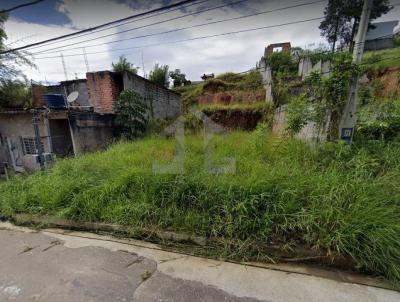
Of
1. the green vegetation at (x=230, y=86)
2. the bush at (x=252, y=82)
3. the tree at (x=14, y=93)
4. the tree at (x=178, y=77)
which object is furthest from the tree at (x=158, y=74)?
the tree at (x=14, y=93)

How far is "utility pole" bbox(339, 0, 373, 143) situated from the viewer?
9.55ft

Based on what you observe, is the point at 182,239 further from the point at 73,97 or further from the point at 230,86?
the point at 230,86

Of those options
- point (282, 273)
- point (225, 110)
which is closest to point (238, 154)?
point (282, 273)

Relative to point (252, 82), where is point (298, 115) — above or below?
below

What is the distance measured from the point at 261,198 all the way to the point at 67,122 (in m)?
6.23

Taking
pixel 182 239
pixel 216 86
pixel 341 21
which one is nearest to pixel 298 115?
pixel 182 239

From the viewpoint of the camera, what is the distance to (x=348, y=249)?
183 centimetres

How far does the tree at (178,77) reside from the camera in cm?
2281

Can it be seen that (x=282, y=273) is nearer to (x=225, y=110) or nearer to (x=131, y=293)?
(x=131, y=293)

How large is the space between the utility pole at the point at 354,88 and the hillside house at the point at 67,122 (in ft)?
20.3

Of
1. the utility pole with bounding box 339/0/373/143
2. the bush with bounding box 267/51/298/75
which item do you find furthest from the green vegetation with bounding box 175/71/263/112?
the utility pole with bounding box 339/0/373/143

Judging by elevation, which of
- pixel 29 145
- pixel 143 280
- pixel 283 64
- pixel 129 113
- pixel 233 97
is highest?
pixel 283 64

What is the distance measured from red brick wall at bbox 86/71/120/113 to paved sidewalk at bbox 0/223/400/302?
5.29 metres

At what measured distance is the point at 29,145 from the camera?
20.1ft
